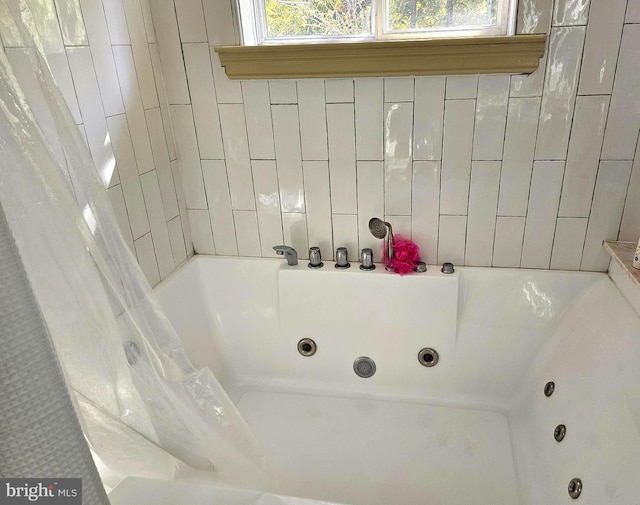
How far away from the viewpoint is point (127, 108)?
4.69 ft

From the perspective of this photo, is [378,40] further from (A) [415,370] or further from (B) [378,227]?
(A) [415,370]

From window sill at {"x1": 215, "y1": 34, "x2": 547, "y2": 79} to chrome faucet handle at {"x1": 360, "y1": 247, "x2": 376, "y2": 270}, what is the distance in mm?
595

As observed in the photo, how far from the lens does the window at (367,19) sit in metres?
1.48

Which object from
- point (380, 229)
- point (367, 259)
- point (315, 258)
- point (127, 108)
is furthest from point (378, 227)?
point (127, 108)

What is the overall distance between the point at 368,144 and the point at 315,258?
1.48 ft

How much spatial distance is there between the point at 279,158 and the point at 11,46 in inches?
41.5

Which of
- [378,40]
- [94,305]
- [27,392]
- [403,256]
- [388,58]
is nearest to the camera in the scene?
[27,392]

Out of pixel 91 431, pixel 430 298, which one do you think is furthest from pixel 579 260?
pixel 91 431

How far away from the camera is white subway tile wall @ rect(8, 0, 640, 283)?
1359 millimetres

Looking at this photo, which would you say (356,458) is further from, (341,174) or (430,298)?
(341,174)

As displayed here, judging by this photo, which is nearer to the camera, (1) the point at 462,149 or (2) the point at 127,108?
(2) the point at 127,108

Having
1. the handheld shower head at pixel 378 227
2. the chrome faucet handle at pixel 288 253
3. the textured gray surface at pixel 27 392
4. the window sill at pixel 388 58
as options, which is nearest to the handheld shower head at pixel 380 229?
the handheld shower head at pixel 378 227

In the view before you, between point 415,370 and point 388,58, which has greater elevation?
point 388,58

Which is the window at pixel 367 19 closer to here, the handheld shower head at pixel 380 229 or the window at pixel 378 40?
the window at pixel 378 40
